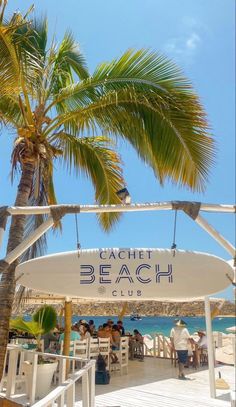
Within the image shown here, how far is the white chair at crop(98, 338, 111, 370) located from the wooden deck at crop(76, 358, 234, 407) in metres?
0.43

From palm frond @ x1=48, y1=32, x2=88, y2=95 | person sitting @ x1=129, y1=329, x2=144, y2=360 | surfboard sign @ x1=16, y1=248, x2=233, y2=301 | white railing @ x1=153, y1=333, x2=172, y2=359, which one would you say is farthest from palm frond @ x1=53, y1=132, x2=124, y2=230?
white railing @ x1=153, y1=333, x2=172, y2=359

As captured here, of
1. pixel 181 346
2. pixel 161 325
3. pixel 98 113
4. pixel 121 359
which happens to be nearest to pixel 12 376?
pixel 121 359

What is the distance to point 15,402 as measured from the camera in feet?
20.8

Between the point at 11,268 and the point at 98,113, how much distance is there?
285cm

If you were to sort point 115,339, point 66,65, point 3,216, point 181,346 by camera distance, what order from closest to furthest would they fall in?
point 3,216 → point 66,65 → point 181,346 → point 115,339

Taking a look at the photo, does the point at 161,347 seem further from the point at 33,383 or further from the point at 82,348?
the point at 33,383

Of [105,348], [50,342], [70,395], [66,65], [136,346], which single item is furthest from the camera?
[136,346]

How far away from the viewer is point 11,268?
545 cm

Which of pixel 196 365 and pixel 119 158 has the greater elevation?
pixel 119 158

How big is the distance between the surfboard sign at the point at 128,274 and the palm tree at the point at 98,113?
50.4 inches

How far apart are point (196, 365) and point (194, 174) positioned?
24.0 feet

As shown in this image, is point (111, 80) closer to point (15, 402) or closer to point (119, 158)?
point (119, 158)

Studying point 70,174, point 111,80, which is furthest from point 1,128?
point 111,80

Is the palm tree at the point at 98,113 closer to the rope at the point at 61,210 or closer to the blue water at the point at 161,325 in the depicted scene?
the rope at the point at 61,210
